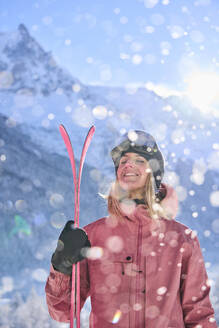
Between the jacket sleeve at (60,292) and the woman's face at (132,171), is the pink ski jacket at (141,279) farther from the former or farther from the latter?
the woman's face at (132,171)

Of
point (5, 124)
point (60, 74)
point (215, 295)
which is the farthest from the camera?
point (60, 74)

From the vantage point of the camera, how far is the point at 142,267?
5.97 ft

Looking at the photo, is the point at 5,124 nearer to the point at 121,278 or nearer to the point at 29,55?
the point at 29,55

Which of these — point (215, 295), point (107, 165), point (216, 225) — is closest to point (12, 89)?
point (107, 165)

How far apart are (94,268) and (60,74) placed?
4834 centimetres

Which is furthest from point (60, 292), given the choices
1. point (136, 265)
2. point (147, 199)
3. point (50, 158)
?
point (50, 158)

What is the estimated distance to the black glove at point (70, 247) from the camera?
1.68 m

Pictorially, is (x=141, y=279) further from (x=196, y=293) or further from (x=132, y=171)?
(x=132, y=171)

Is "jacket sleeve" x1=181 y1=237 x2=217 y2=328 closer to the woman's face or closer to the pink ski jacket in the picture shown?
the pink ski jacket

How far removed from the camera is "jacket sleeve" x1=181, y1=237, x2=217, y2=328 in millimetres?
1805

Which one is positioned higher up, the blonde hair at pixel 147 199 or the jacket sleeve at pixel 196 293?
the blonde hair at pixel 147 199

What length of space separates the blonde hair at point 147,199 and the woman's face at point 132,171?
31mm

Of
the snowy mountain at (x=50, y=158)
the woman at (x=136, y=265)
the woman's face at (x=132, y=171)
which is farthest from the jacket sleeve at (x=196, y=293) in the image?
the snowy mountain at (x=50, y=158)

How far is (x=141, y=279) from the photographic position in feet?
5.86
